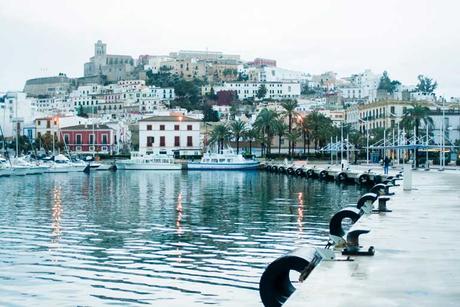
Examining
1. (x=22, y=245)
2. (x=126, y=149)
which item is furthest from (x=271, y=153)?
(x=22, y=245)

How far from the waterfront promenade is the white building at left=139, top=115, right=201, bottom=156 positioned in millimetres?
122386

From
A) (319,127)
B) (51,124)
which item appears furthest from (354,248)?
(51,124)

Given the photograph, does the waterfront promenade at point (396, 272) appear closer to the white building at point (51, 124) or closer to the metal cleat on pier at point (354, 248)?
the metal cleat on pier at point (354, 248)

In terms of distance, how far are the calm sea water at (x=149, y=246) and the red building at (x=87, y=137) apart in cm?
10366

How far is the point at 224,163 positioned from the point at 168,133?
90.6 ft

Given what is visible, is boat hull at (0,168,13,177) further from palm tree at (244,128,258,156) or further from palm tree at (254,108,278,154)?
palm tree at (244,128,258,156)

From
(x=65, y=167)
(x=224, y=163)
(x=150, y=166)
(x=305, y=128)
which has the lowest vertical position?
(x=150, y=166)

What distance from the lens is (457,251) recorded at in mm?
16375

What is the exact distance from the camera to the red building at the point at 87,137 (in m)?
154

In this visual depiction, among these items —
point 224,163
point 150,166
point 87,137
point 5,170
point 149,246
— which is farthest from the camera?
point 87,137

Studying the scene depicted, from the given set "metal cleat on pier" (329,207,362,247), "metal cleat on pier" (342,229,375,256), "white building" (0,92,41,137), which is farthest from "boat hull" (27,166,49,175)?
"metal cleat on pier" (342,229,375,256)

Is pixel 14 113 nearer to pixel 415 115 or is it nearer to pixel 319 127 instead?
pixel 319 127

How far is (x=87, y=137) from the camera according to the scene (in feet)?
504

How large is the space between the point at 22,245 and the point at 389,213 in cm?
1305
